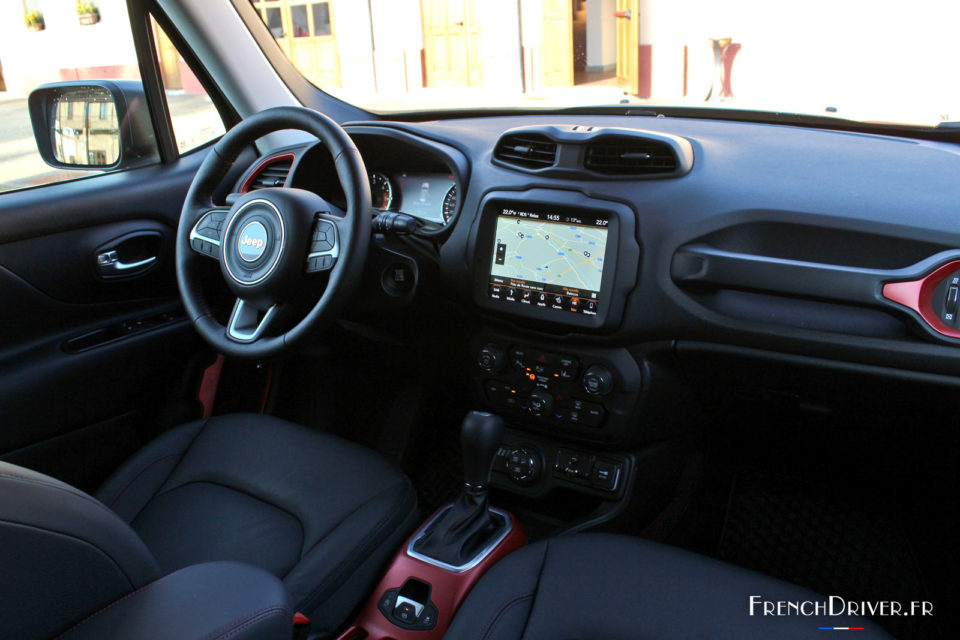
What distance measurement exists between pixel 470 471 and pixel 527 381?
275mm

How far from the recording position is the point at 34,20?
2.24m

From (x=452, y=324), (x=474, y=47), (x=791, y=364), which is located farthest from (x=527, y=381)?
(x=474, y=47)

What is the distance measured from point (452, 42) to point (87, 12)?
14.8ft

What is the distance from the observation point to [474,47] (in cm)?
653

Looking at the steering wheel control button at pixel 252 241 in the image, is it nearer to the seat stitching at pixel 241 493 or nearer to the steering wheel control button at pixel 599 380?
the seat stitching at pixel 241 493

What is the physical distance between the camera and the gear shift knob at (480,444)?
1.59 metres

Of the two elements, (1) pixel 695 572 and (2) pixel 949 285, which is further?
(2) pixel 949 285

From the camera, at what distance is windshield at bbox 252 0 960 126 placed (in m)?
2.32

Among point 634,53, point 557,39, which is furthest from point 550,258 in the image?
point 557,39

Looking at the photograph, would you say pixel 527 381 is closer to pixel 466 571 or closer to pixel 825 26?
pixel 466 571

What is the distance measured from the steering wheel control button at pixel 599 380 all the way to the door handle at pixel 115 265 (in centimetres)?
111

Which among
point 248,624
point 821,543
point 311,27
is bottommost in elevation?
point 821,543

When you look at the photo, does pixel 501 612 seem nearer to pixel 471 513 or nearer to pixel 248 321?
pixel 471 513

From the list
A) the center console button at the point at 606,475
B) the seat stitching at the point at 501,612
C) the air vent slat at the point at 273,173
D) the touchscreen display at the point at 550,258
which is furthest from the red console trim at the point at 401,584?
the air vent slat at the point at 273,173
